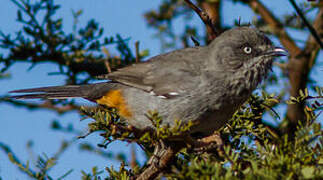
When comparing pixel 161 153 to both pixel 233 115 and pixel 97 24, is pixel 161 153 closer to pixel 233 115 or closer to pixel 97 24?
pixel 233 115

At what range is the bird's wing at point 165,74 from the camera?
4.26 meters

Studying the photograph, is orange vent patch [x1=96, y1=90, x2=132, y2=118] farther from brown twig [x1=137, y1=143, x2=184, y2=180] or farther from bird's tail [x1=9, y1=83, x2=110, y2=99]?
brown twig [x1=137, y1=143, x2=184, y2=180]

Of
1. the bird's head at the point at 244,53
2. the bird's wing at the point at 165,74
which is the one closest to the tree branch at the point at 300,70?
the bird's head at the point at 244,53

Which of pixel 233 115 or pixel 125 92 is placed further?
pixel 125 92

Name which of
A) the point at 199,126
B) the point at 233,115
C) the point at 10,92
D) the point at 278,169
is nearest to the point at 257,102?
the point at 233,115

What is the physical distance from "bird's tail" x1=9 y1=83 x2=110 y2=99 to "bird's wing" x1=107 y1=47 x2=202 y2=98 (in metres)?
0.28

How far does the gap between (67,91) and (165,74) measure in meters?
1.22

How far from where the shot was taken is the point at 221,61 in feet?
14.7

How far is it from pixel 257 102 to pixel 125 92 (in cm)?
152

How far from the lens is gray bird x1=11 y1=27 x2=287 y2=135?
4.05 meters

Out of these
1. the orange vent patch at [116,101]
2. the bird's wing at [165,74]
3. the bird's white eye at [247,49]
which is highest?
the bird's white eye at [247,49]

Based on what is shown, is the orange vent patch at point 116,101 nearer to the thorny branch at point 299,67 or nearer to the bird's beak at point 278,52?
the bird's beak at point 278,52

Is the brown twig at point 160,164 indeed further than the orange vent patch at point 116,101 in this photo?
No

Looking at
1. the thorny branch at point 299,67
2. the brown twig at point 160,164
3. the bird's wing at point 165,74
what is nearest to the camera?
the brown twig at point 160,164
